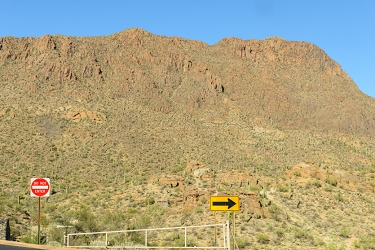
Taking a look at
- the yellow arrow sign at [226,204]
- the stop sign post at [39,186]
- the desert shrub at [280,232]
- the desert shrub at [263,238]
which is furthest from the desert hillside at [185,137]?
the yellow arrow sign at [226,204]

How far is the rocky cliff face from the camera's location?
255ft

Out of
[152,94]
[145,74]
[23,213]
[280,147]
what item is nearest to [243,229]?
[23,213]

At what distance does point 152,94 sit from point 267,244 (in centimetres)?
5790

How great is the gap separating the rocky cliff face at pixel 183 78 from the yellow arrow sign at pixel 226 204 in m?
61.3

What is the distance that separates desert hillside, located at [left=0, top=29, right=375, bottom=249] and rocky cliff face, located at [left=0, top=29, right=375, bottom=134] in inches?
11.2

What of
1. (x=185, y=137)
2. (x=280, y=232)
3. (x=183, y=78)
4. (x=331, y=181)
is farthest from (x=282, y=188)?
(x=183, y=78)

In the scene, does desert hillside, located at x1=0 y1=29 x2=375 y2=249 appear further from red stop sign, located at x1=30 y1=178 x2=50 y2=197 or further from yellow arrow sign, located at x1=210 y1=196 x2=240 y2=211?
yellow arrow sign, located at x1=210 y1=196 x2=240 y2=211

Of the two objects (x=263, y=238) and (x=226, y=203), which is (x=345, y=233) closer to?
(x=263, y=238)

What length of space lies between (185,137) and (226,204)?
178 ft

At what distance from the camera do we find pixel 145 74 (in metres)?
84.9

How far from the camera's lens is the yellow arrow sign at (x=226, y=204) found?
14.9m

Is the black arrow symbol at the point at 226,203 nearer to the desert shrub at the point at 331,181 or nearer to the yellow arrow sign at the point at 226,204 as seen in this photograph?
the yellow arrow sign at the point at 226,204

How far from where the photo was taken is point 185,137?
2731 inches

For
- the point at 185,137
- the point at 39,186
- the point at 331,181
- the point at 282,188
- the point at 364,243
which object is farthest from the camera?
the point at 185,137
